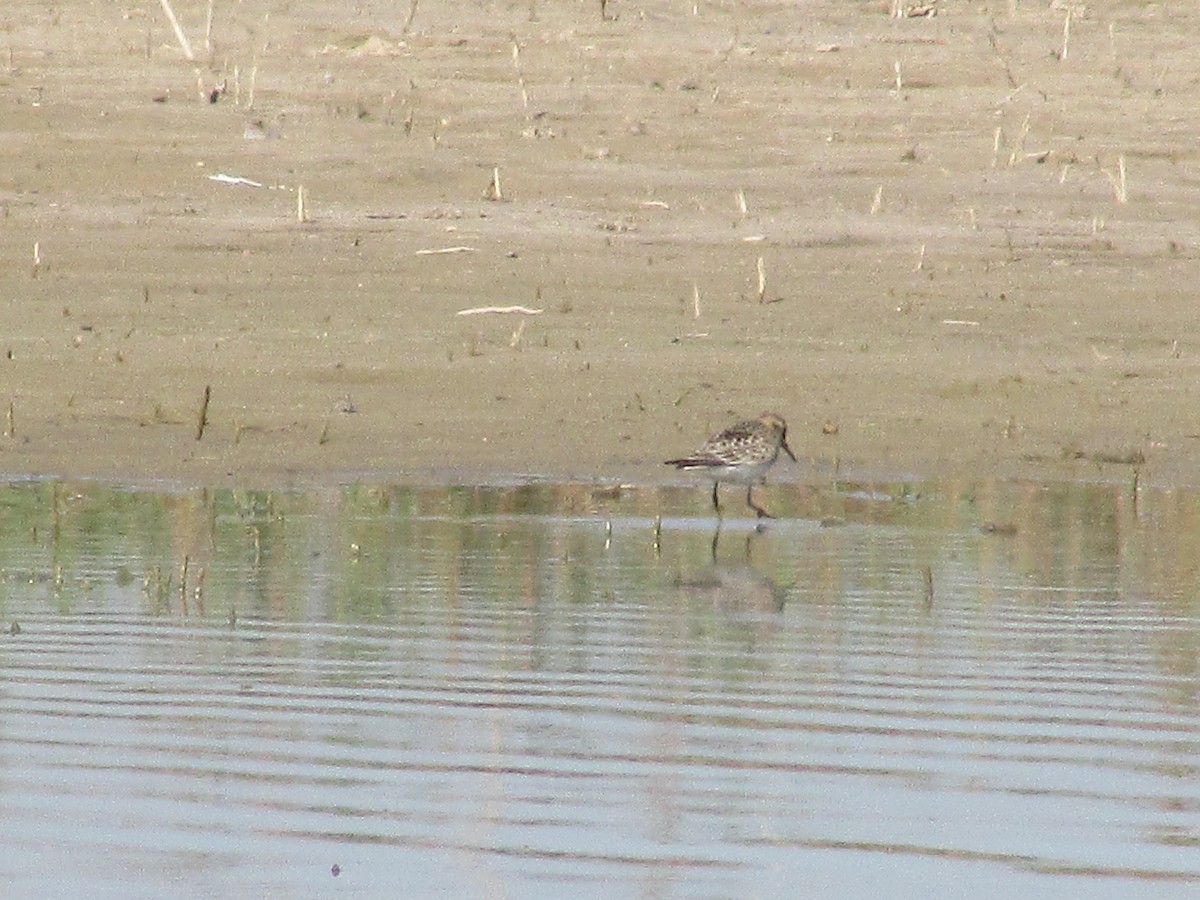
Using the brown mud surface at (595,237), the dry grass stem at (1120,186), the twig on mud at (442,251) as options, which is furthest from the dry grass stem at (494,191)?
the dry grass stem at (1120,186)

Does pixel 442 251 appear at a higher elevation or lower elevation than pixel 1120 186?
lower

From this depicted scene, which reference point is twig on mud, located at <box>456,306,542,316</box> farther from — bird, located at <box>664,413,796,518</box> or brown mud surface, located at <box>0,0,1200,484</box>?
bird, located at <box>664,413,796,518</box>

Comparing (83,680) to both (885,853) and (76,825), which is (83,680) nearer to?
(76,825)

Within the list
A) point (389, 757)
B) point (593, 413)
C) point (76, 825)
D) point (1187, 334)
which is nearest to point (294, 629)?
point (389, 757)

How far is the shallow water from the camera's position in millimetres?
6066

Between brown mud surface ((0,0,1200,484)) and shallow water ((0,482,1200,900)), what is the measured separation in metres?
1.52

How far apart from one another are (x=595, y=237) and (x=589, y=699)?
892 centimetres

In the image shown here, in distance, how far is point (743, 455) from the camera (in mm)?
11719

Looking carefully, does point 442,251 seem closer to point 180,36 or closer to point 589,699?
point 180,36

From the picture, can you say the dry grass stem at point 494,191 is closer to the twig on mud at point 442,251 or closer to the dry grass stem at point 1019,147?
the twig on mud at point 442,251

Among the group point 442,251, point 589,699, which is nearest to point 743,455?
point 589,699

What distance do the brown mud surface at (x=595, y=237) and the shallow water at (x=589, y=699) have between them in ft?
5.00

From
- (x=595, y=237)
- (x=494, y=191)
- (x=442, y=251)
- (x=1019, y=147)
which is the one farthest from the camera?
(x=1019, y=147)

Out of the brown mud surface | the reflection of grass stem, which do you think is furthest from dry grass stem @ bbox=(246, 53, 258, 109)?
the reflection of grass stem
